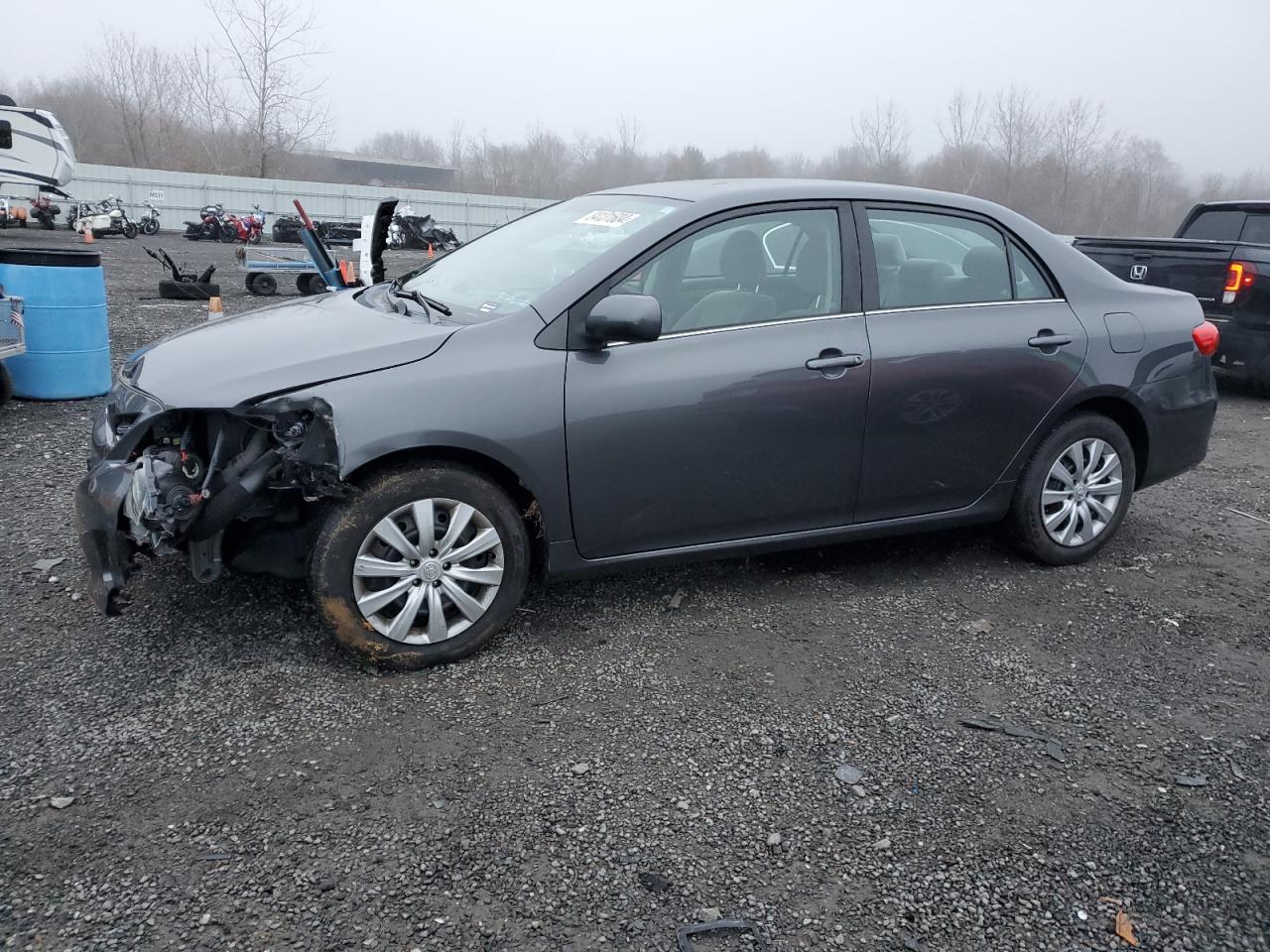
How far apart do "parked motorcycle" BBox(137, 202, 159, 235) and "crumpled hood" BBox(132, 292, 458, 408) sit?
3236cm

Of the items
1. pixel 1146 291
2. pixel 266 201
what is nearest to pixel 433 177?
pixel 266 201

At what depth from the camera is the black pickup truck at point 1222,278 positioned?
8.54 metres

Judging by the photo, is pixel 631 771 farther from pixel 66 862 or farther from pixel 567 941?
pixel 66 862

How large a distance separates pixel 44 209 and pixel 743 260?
3354 cm

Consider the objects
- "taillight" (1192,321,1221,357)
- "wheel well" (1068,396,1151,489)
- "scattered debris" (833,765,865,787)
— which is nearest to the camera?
"scattered debris" (833,765,865,787)

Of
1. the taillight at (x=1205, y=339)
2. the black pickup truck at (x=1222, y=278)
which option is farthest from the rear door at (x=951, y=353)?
the black pickup truck at (x=1222, y=278)

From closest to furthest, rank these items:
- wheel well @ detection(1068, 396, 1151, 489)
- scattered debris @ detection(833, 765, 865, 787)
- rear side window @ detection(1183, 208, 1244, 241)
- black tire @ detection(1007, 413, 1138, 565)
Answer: scattered debris @ detection(833, 765, 865, 787)
black tire @ detection(1007, 413, 1138, 565)
wheel well @ detection(1068, 396, 1151, 489)
rear side window @ detection(1183, 208, 1244, 241)

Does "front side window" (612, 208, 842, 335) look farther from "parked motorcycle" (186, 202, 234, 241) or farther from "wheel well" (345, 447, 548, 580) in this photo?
"parked motorcycle" (186, 202, 234, 241)

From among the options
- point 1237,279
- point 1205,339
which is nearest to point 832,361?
point 1205,339

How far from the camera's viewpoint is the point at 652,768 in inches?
116

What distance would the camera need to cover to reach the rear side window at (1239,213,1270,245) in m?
9.61

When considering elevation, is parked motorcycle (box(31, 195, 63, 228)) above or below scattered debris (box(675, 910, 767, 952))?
above

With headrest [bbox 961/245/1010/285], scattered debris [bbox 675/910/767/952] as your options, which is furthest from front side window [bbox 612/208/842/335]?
scattered debris [bbox 675/910/767/952]

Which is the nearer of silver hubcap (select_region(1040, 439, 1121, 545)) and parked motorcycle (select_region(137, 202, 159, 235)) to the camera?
silver hubcap (select_region(1040, 439, 1121, 545))
